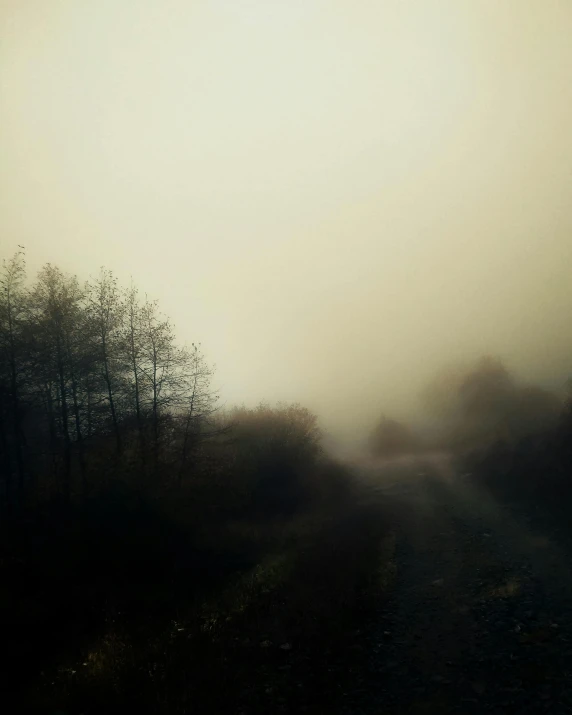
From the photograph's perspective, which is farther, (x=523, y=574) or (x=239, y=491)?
(x=239, y=491)

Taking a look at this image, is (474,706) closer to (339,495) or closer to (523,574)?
(523,574)

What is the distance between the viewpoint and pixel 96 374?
990 inches

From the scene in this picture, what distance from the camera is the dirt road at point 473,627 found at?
365 inches

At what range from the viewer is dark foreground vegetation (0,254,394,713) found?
10.6m

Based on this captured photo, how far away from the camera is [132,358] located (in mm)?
25047

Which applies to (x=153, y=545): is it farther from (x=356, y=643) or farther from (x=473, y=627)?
(x=473, y=627)

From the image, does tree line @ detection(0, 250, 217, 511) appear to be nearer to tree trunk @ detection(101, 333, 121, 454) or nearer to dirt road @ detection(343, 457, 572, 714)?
tree trunk @ detection(101, 333, 121, 454)

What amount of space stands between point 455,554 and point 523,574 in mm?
3700

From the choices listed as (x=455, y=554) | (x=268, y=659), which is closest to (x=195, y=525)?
(x=268, y=659)

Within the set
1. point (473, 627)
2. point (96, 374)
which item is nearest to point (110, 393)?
point (96, 374)

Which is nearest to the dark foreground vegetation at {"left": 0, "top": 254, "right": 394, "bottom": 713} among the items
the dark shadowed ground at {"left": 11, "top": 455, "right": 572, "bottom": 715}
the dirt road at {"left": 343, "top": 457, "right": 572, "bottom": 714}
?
the dark shadowed ground at {"left": 11, "top": 455, "right": 572, "bottom": 715}

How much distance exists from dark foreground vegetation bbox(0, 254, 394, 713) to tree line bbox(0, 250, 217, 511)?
4.6 inches

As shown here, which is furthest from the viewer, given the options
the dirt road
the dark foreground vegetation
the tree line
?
the tree line

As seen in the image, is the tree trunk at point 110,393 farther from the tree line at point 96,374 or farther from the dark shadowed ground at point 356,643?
the dark shadowed ground at point 356,643
